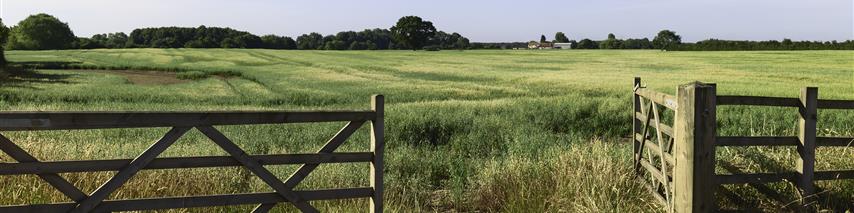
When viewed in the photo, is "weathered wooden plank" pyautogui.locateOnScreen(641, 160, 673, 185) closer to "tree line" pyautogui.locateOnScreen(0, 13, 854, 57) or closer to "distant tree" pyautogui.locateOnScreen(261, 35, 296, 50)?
"tree line" pyautogui.locateOnScreen(0, 13, 854, 57)

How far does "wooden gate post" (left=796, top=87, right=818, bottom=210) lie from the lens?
6188 millimetres

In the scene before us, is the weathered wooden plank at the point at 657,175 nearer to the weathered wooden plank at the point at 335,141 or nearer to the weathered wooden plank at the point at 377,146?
the weathered wooden plank at the point at 377,146

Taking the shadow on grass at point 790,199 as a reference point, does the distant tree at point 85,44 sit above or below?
above

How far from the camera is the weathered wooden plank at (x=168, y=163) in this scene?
3.83m

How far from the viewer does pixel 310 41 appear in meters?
128

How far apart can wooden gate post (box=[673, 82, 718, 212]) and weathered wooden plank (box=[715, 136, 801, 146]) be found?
95 cm

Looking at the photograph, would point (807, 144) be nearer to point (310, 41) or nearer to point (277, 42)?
point (277, 42)

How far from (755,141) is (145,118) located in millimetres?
5201

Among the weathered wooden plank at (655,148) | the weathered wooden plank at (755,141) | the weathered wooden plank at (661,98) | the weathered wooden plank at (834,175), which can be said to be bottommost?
the weathered wooden plank at (834,175)

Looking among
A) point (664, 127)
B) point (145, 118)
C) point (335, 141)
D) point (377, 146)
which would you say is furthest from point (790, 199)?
point (145, 118)

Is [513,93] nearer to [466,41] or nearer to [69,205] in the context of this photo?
[69,205]

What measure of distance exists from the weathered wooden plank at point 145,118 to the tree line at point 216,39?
108 metres

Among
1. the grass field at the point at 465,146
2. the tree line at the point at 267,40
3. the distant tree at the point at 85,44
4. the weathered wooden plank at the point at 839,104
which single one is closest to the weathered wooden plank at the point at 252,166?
the grass field at the point at 465,146

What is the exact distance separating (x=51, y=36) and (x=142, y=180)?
110196 millimetres
